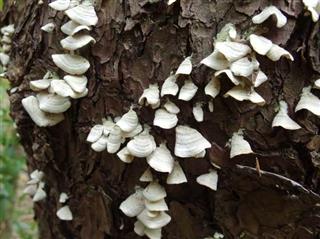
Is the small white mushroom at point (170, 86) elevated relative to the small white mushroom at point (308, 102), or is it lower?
lower

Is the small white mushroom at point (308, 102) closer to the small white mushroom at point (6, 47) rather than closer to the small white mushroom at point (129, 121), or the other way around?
the small white mushroom at point (129, 121)

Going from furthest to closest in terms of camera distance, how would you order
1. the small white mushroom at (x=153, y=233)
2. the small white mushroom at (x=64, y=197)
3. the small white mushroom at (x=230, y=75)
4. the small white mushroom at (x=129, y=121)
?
1. the small white mushroom at (x=64, y=197)
2. the small white mushroom at (x=153, y=233)
3. the small white mushroom at (x=129, y=121)
4. the small white mushroom at (x=230, y=75)

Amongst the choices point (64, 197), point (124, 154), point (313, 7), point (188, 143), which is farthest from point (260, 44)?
point (64, 197)

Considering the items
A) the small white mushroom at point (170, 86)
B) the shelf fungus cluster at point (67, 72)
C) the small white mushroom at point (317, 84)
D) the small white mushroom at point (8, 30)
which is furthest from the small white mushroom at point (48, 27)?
the small white mushroom at point (317, 84)

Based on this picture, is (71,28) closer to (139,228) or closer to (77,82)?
(77,82)

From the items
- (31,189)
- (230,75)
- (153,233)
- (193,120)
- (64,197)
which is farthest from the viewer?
(31,189)

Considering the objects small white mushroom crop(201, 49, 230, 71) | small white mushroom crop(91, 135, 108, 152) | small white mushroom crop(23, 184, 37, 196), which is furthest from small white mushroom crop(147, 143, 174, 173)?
small white mushroom crop(23, 184, 37, 196)

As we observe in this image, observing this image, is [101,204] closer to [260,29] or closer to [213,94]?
[213,94]

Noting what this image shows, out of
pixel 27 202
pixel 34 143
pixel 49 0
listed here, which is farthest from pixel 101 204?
pixel 27 202
